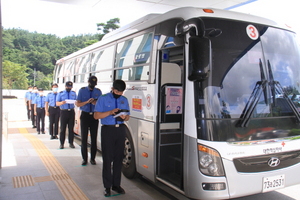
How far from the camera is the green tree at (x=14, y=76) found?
209 feet

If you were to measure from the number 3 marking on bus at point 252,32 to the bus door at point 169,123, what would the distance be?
1271 mm

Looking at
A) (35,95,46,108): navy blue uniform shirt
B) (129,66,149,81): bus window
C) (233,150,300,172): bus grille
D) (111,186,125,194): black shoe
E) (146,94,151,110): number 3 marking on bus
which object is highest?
(129,66,149,81): bus window

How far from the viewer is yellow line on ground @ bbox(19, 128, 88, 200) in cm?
449

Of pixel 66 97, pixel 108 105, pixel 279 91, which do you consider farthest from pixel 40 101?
pixel 279 91

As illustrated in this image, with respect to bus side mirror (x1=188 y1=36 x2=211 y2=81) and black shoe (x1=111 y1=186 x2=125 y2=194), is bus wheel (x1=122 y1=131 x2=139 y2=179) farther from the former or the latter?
bus side mirror (x1=188 y1=36 x2=211 y2=81)

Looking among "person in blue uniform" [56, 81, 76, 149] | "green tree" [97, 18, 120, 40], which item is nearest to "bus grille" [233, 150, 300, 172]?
"person in blue uniform" [56, 81, 76, 149]

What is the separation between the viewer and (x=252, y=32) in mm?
3918

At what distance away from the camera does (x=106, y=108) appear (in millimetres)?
4430

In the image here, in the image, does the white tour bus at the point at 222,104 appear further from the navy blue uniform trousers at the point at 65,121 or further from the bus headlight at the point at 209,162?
the navy blue uniform trousers at the point at 65,121

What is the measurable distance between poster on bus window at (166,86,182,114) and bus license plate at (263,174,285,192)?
1.75 metres

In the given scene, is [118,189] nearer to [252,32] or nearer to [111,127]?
[111,127]

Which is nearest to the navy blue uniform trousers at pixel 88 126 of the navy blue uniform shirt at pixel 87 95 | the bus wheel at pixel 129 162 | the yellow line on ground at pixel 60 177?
the navy blue uniform shirt at pixel 87 95

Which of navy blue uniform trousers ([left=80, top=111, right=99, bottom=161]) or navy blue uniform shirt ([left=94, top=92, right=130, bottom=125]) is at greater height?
navy blue uniform shirt ([left=94, top=92, right=130, bottom=125])

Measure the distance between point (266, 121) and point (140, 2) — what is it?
19.5ft
